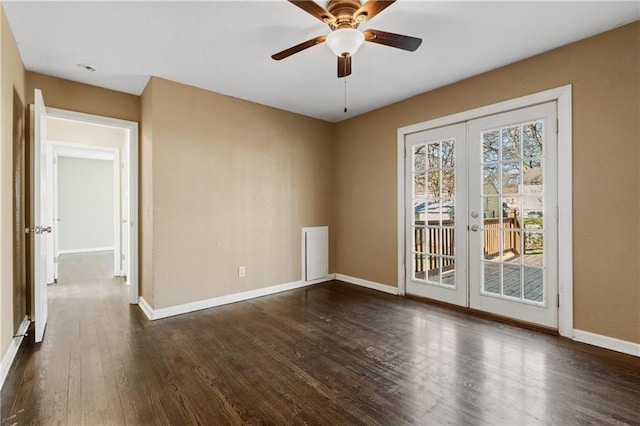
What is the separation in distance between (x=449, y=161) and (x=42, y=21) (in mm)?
3854

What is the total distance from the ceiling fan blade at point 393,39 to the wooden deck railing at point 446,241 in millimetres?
2017

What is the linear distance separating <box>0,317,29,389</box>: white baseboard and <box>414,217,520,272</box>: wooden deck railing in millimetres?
3823

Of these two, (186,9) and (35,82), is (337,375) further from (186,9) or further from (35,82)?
(35,82)

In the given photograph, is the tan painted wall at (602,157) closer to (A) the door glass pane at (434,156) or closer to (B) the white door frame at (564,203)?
(B) the white door frame at (564,203)

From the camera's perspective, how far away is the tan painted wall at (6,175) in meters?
2.13

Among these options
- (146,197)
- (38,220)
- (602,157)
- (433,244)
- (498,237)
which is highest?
(602,157)

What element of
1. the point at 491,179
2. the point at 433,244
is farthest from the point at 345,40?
the point at 433,244

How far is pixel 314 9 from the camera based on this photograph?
72.9 inches

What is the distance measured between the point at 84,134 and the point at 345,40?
196 inches

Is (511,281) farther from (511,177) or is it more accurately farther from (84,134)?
(84,134)

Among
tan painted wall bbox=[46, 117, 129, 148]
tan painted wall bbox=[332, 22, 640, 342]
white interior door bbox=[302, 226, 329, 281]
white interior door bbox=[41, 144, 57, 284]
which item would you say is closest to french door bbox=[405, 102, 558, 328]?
tan painted wall bbox=[332, 22, 640, 342]

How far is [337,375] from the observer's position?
2.11 meters

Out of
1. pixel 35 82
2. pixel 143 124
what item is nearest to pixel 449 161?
pixel 143 124

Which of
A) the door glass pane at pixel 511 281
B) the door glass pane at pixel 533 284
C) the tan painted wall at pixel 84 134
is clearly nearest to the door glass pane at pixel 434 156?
the door glass pane at pixel 511 281
